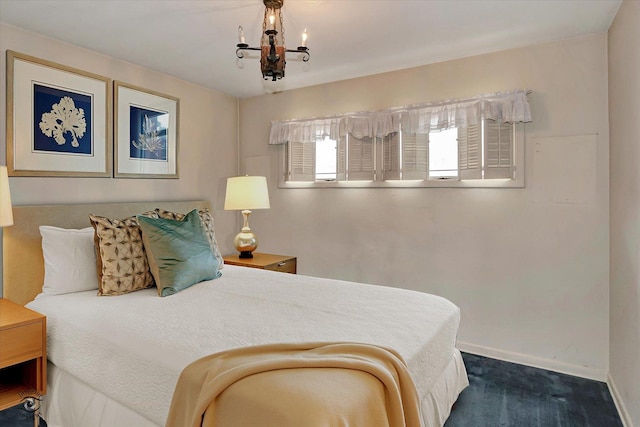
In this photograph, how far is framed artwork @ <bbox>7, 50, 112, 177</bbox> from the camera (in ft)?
8.51

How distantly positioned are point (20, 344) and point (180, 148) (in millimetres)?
2272

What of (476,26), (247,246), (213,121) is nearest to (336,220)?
(247,246)

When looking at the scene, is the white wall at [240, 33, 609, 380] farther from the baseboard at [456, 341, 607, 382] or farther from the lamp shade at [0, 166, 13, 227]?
the lamp shade at [0, 166, 13, 227]

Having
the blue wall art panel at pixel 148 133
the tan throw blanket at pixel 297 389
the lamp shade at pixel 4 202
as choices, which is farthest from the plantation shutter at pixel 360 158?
the lamp shade at pixel 4 202

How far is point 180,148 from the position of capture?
379 centimetres

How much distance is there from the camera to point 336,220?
386cm

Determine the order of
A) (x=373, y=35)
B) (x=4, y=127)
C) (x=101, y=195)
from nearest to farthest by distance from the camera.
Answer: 1. (x=4, y=127)
2. (x=373, y=35)
3. (x=101, y=195)

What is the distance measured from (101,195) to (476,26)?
10.3ft

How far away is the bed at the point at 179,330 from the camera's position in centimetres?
161

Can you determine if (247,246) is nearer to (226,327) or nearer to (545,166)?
(226,327)

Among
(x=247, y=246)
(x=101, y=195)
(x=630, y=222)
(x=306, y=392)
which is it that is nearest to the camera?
(x=306, y=392)

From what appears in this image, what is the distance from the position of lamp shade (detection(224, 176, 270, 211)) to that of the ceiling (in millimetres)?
1072

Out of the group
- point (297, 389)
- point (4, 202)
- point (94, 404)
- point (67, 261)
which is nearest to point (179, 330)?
point (94, 404)

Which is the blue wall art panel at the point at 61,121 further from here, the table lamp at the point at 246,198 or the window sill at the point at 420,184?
the window sill at the point at 420,184
